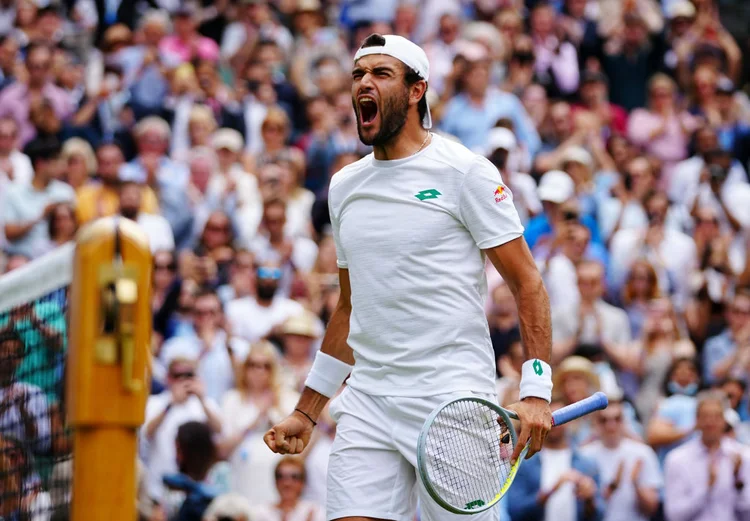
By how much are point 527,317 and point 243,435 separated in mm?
5102

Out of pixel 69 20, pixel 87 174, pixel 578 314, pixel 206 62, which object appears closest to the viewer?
pixel 578 314

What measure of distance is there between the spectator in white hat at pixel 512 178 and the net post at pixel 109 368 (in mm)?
9077

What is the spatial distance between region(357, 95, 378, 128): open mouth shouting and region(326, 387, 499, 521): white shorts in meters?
1.04

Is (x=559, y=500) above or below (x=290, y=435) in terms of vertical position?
below

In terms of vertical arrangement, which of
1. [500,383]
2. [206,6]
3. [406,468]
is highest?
[206,6]

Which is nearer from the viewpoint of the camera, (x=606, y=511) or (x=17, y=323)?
(x=17, y=323)

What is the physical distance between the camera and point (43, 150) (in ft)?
41.3

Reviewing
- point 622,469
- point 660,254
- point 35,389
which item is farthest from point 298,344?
point 35,389

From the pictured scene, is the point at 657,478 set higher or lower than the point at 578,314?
lower

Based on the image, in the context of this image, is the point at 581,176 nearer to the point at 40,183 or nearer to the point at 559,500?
the point at 559,500

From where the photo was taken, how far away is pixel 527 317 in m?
5.34

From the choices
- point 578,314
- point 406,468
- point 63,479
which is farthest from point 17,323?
point 578,314

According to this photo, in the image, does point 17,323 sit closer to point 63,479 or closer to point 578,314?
point 63,479

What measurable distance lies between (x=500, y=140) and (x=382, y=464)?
784cm
